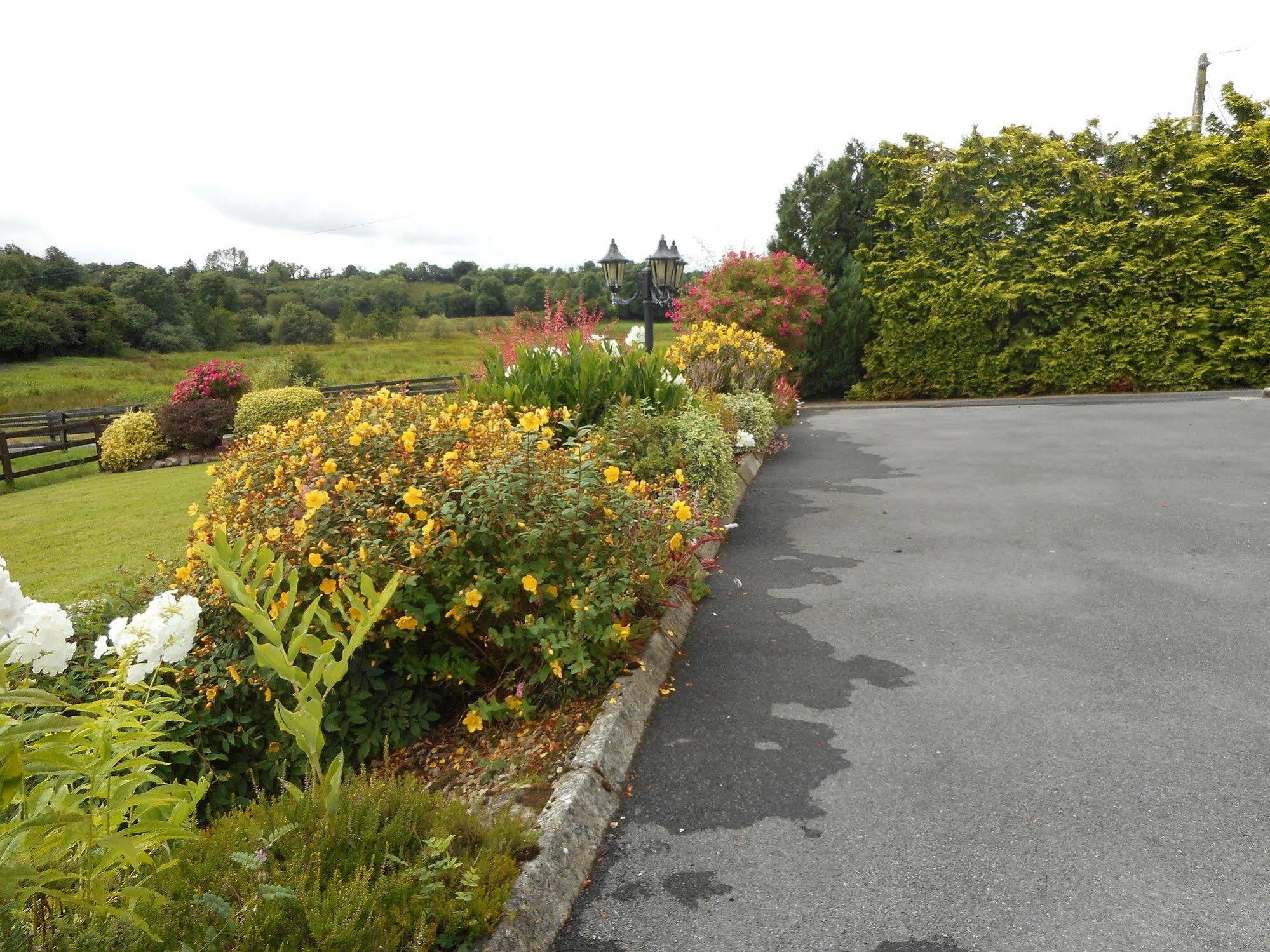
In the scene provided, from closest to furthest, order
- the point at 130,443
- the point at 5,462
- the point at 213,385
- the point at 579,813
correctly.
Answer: the point at 579,813, the point at 5,462, the point at 130,443, the point at 213,385

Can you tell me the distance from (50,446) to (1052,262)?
2011 cm

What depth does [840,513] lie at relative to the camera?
21.4 ft

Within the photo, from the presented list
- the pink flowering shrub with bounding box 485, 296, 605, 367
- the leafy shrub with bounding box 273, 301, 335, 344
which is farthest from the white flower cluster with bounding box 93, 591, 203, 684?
the leafy shrub with bounding box 273, 301, 335, 344

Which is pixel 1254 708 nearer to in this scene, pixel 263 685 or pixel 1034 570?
pixel 1034 570

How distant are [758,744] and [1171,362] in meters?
14.7

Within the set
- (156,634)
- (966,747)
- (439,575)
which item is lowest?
(966,747)

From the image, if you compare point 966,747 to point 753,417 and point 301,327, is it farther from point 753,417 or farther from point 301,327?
point 301,327

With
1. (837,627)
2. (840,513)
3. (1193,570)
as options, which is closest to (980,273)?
Result: (840,513)

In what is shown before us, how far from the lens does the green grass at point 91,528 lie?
641 cm

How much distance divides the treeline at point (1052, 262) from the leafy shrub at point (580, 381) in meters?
10.5

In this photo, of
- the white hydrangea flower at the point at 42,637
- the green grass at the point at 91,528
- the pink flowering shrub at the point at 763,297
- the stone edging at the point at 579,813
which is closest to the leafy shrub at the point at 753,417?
the pink flowering shrub at the point at 763,297

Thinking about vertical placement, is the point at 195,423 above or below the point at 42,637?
below

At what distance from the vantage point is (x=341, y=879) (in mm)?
1814

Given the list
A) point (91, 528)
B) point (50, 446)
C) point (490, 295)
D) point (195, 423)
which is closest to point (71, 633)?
point (91, 528)
